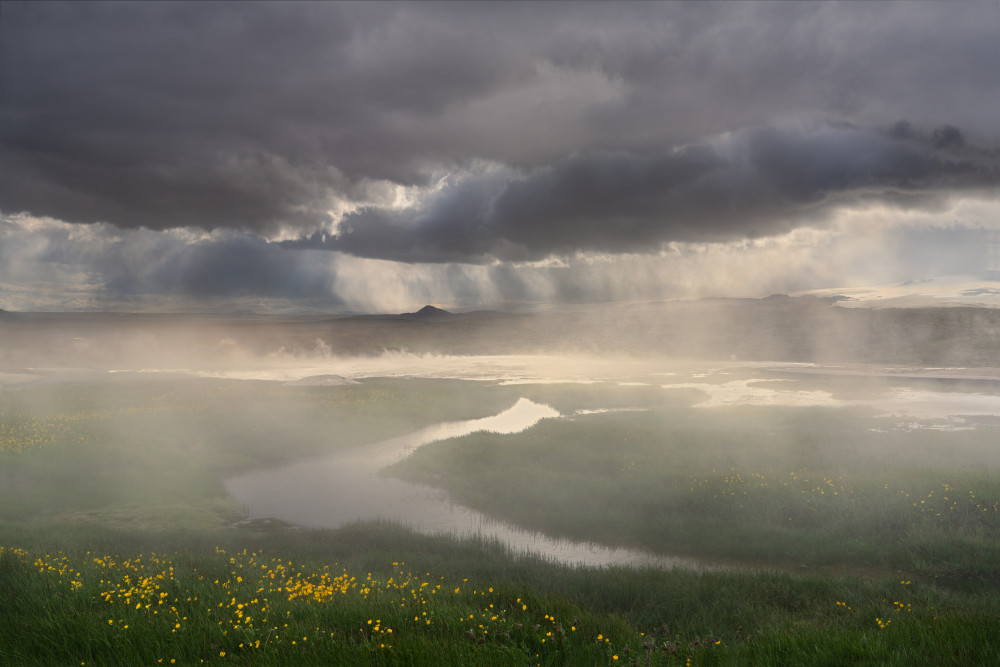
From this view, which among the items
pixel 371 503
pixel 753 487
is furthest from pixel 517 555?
pixel 753 487

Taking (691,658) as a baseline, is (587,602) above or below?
below

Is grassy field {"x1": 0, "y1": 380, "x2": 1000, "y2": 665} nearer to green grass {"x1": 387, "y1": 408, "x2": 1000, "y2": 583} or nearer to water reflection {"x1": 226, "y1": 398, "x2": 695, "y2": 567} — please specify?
green grass {"x1": 387, "y1": 408, "x2": 1000, "y2": 583}

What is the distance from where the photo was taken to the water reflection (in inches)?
825

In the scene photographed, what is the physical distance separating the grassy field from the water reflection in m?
1.09

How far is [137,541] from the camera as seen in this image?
67.8 ft

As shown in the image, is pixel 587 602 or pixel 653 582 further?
pixel 653 582

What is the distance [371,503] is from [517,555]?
9.33m

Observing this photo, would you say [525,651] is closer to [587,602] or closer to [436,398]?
[587,602]

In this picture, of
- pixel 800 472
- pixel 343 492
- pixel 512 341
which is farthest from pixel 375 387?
pixel 512 341

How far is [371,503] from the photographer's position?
26.6 meters

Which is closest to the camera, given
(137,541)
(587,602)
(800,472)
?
(587,602)

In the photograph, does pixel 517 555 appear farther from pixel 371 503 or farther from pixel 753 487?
pixel 753 487

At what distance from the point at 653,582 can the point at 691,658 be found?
7.93 m

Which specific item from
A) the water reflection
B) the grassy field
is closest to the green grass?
the grassy field
